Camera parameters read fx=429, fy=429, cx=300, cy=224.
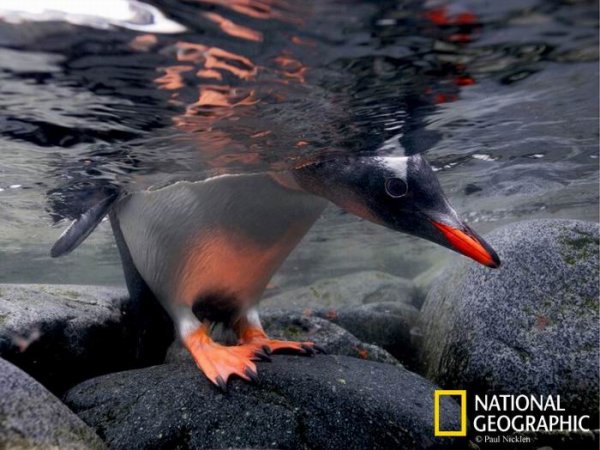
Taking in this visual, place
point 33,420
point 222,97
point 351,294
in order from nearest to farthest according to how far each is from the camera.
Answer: point 33,420, point 222,97, point 351,294

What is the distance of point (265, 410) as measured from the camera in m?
2.91

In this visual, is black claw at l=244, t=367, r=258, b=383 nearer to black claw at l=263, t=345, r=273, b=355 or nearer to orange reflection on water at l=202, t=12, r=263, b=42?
black claw at l=263, t=345, r=273, b=355

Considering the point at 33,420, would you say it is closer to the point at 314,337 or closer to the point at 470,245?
the point at 470,245

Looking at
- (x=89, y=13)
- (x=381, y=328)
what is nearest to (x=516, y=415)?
(x=381, y=328)

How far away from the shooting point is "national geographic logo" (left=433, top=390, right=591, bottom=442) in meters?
3.18

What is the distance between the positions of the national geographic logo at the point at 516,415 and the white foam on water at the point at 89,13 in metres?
3.31

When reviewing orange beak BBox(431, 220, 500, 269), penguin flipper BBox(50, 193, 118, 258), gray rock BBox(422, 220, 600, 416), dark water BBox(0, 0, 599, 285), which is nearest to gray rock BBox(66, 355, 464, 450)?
gray rock BBox(422, 220, 600, 416)

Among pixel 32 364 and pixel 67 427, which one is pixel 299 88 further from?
pixel 32 364

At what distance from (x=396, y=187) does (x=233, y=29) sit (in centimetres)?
165

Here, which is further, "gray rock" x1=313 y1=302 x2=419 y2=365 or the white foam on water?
"gray rock" x1=313 y1=302 x2=419 y2=365

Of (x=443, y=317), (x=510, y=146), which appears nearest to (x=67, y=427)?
(x=443, y=317)

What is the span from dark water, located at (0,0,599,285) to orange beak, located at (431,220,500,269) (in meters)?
1.37

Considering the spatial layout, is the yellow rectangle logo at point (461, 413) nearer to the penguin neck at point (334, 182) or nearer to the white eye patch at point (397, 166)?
the penguin neck at point (334, 182)

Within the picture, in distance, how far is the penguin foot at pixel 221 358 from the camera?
3.23 metres
